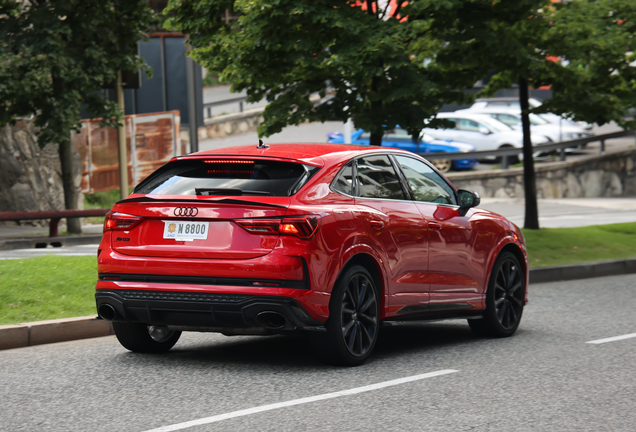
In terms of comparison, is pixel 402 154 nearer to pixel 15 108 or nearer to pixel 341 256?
pixel 341 256

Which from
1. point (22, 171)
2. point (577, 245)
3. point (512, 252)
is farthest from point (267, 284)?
point (22, 171)

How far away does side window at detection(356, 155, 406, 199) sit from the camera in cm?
708

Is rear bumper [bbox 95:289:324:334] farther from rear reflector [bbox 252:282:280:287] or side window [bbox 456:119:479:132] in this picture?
side window [bbox 456:119:479:132]

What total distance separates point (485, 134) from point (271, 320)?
25.9 meters

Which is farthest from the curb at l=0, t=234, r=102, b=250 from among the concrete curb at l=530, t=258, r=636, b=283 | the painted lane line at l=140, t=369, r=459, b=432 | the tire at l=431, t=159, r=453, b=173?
the tire at l=431, t=159, r=453, b=173

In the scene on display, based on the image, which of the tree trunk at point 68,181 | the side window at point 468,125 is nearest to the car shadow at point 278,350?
the tree trunk at point 68,181

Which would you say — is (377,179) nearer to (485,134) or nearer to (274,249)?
(274,249)

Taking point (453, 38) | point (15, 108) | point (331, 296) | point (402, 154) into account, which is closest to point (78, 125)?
point (15, 108)

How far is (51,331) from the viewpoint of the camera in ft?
26.2

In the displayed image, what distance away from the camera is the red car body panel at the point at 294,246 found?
6.19 metres

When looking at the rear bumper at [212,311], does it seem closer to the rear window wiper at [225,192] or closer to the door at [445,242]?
the rear window wiper at [225,192]

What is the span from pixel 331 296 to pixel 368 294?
0.52m

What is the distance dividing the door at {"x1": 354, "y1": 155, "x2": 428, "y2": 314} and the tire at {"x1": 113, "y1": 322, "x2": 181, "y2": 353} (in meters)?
1.87

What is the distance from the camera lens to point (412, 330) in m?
8.96
